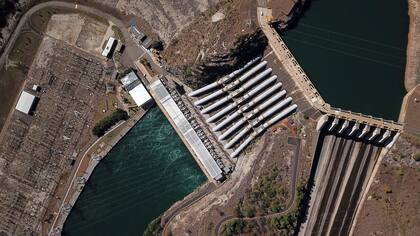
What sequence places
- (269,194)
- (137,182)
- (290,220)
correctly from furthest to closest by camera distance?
(137,182) → (269,194) → (290,220)

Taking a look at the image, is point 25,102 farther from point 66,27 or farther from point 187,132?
point 187,132

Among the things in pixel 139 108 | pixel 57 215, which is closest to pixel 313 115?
pixel 139 108

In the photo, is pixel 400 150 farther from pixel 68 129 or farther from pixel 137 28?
pixel 68 129

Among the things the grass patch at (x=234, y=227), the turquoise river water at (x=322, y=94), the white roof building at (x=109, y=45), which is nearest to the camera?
the grass patch at (x=234, y=227)

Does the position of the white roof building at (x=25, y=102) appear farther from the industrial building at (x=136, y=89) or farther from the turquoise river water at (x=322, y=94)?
the industrial building at (x=136, y=89)

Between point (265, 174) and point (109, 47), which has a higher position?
point (109, 47)

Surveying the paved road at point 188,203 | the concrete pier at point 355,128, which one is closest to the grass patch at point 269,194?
the paved road at point 188,203

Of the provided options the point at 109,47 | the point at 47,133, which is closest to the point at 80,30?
the point at 109,47

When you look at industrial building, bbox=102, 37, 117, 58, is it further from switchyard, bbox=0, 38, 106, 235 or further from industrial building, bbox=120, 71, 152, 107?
industrial building, bbox=120, 71, 152, 107
